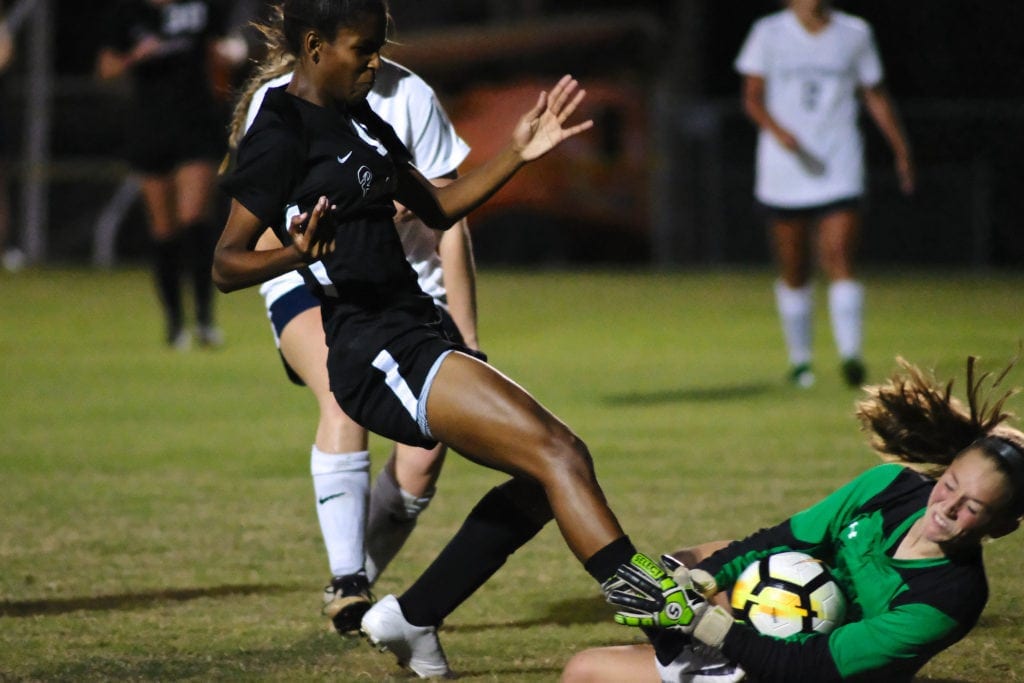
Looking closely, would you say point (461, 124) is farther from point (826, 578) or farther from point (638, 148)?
point (826, 578)

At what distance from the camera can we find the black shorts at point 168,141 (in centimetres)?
1255

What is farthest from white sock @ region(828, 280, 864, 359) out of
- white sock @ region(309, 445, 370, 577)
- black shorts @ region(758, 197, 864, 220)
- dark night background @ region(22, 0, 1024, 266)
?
dark night background @ region(22, 0, 1024, 266)

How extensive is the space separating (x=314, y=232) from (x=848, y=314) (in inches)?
275

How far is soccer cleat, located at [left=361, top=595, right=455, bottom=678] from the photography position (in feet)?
14.3

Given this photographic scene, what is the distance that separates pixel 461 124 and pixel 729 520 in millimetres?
16085

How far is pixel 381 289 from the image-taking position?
4164mm

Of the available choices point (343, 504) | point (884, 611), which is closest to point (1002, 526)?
point (884, 611)

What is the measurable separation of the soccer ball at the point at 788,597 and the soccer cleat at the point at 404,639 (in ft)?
2.59

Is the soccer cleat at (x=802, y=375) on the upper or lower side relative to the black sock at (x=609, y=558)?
lower

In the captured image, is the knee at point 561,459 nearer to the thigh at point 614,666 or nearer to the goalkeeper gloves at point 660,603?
the goalkeeper gloves at point 660,603


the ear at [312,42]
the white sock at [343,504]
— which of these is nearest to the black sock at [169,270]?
the white sock at [343,504]

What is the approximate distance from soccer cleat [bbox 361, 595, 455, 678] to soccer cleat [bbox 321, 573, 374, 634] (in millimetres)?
264

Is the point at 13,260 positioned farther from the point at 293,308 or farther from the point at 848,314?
the point at 293,308

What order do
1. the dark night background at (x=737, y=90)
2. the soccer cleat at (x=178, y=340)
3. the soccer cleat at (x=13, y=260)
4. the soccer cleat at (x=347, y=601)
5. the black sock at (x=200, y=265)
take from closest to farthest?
the soccer cleat at (x=347, y=601) < the black sock at (x=200, y=265) < the soccer cleat at (x=178, y=340) < the soccer cleat at (x=13, y=260) < the dark night background at (x=737, y=90)
